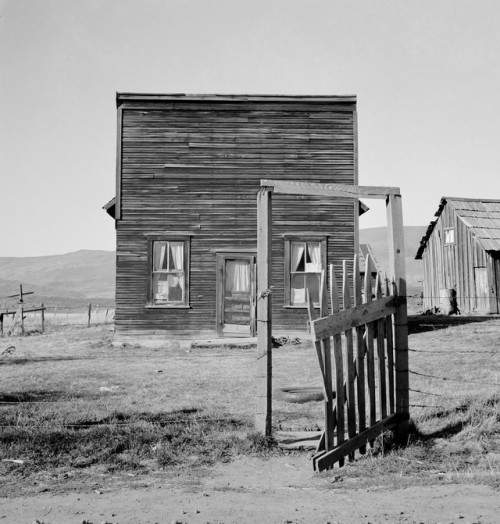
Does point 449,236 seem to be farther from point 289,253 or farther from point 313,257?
point 289,253

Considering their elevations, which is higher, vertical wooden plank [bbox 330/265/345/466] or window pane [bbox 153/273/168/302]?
window pane [bbox 153/273/168/302]

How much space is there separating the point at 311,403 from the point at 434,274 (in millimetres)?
28066

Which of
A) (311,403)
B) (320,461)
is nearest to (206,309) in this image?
(311,403)

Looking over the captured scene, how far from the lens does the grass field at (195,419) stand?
5.71 metres

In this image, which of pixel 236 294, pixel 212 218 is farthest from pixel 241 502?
pixel 212 218

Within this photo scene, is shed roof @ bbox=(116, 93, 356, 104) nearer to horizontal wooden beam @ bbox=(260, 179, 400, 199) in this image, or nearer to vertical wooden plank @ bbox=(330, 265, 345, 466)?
horizontal wooden beam @ bbox=(260, 179, 400, 199)

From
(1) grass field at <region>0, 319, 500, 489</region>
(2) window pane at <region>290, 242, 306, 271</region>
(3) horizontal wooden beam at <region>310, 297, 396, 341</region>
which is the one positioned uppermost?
(2) window pane at <region>290, 242, 306, 271</region>

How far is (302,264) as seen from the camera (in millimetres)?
19062

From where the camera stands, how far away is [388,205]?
685 cm

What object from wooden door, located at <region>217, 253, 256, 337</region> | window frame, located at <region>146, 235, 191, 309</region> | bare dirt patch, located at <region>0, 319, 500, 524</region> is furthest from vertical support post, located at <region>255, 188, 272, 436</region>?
window frame, located at <region>146, 235, 191, 309</region>

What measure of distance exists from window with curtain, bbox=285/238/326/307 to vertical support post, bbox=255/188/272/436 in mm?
12347

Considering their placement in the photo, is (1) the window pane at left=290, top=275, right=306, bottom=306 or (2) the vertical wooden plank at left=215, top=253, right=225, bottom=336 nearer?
(2) the vertical wooden plank at left=215, top=253, right=225, bottom=336

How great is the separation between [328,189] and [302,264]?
12499mm

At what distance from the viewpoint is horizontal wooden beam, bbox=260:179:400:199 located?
21.6ft
